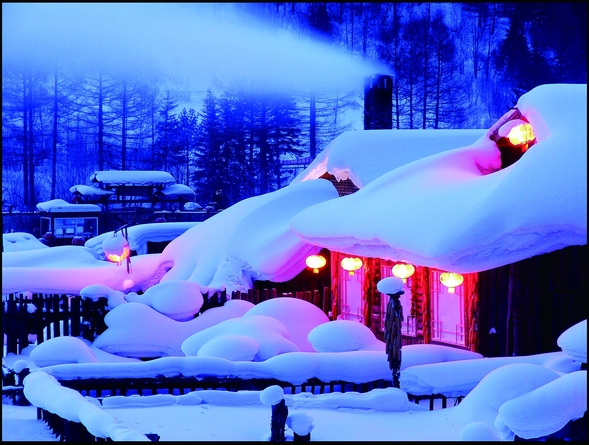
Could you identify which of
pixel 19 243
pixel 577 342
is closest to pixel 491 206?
pixel 577 342

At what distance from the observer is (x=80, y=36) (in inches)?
1750

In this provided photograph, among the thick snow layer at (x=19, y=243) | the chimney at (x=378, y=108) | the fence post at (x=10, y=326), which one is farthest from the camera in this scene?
the thick snow layer at (x=19, y=243)

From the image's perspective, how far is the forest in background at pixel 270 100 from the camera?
39.6 metres

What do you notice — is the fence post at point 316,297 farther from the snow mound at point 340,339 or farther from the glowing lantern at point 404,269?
the snow mound at point 340,339

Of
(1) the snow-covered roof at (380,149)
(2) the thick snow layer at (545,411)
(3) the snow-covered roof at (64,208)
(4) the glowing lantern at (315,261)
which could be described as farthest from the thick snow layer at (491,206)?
(3) the snow-covered roof at (64,208)

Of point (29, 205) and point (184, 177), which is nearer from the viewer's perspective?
point (29, 205)

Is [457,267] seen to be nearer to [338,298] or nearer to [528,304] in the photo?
[528,304]

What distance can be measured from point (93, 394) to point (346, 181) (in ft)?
34.8

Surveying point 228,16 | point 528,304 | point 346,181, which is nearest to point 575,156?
point 528,304

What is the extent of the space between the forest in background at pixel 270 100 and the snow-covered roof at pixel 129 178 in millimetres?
5089

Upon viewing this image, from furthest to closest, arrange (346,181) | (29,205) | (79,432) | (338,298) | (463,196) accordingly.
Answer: (29,205) < (346,181) < (338,298) < (463,196) < (79,432)

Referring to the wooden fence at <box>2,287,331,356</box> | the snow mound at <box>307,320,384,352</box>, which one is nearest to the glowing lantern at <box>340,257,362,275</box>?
the snow mound at <box>307,320,384,352</box>

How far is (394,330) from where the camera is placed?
9.60 meters

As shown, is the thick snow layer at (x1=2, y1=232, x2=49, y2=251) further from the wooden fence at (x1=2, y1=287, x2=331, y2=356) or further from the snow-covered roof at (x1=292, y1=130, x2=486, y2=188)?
the snow-covered roof at (x1=292, y1=130, x2=486, y2=188)
